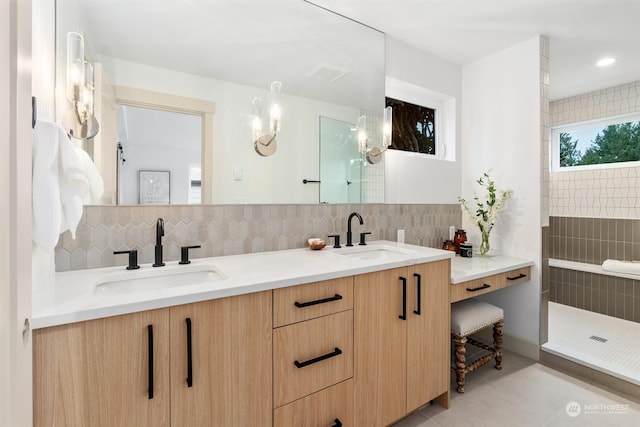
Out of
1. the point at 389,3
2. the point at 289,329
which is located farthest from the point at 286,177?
the point at 389,3

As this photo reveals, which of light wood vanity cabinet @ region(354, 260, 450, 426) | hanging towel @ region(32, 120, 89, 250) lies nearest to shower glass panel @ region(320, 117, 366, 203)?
light wood vanity cabinet @ region(354, 260, 450, 426)

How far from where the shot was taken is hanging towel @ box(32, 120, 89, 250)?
92cm

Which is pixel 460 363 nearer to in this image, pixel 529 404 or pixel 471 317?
pixel 471 317

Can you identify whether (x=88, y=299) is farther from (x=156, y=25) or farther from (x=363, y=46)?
(x=363, y=46)

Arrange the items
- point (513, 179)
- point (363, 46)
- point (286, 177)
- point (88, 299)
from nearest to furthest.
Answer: point (88, 299)
point (286, 177)
point (363, 46)
point (513, 179)

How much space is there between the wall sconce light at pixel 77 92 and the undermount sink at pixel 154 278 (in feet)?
2.00

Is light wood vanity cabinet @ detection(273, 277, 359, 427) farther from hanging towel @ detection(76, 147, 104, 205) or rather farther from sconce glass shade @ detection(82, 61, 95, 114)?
sconce glass shade @ detection(82, 61, 95, 114)

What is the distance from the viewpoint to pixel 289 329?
1207 mm

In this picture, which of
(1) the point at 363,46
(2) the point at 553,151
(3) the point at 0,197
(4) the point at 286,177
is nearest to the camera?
(3) the point at 0,197

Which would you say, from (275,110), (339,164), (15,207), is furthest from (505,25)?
(15,207)

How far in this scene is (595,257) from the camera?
3.41 metres

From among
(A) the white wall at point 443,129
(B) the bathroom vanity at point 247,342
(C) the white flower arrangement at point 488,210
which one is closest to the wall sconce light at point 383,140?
(A) the white wall at point 443,129

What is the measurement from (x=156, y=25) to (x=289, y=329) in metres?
1.57

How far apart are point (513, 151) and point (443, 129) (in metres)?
0.65
